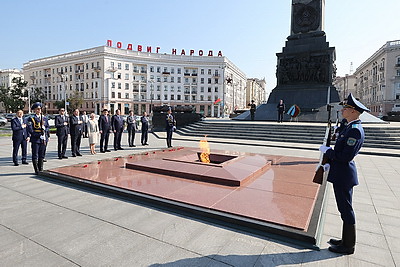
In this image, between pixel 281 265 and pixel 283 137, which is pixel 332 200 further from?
pixel 283 137

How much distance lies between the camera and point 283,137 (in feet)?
48.1

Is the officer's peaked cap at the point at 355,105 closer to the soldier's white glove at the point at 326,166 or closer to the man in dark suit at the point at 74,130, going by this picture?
the soldier's white glove at the point at 326,166

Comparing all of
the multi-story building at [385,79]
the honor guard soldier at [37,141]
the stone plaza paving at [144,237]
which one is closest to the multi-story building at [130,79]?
the multi-story building at [385,79]

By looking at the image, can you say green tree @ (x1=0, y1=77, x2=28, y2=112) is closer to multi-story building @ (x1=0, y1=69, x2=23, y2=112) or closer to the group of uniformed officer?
multi-story building @ (x1=0, y1=69, x2=23, y2=112)

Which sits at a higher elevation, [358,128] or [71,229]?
[358,128]

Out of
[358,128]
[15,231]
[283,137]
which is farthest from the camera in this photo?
[283,137]

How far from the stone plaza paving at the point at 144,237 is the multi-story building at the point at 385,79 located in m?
58.8

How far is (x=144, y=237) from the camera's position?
3189mm

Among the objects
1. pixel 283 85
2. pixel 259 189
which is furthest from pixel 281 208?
pixel 283 85

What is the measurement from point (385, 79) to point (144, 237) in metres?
69.4

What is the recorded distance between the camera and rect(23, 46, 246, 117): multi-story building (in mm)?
61375

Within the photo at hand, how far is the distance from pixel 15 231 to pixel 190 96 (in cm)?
6967

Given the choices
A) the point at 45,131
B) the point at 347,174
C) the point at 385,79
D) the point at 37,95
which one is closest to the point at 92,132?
the point at 45,131

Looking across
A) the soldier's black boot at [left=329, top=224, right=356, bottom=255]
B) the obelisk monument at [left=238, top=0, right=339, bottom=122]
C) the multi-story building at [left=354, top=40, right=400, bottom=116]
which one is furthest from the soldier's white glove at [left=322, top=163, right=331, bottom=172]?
the multi-story building at [left=354, top=40, right=400, bottom=116]
